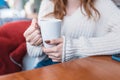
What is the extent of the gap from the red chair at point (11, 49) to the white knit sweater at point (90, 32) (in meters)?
0.10

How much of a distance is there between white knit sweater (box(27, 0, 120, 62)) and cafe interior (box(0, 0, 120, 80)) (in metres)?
0.04

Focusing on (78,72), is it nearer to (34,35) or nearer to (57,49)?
(57,49)

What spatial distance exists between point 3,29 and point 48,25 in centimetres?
46

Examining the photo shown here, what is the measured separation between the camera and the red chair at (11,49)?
1.07m

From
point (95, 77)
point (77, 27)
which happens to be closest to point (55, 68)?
point (95, 77)

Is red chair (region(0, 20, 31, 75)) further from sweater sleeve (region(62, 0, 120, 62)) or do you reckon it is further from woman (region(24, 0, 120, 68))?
sweater sleeve (region(62, 0, 120, 62))

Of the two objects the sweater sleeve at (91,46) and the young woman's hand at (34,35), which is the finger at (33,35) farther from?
the sweater sleeve at (91,46)

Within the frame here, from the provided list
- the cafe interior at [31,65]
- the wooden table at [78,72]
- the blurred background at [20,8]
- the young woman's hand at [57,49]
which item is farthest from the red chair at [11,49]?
the blurred background at [20,8]

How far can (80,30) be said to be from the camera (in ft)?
3.30

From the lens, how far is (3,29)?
1.11m

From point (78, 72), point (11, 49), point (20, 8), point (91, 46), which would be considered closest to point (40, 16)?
point (11, 49)

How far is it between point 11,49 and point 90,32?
383 millimetres

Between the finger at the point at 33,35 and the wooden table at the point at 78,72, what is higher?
the finger at the point at 33,35

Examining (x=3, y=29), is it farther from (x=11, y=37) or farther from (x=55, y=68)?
(x=55, y=68)
